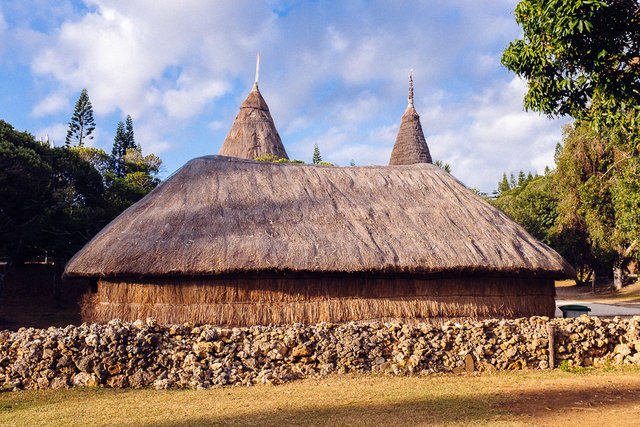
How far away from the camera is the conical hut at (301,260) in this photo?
11.6 m

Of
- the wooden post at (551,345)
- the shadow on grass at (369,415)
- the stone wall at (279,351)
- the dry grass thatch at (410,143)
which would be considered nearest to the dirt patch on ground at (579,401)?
the shadow on grass at (369,415)

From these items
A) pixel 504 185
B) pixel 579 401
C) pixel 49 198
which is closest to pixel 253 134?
pixel 49 198

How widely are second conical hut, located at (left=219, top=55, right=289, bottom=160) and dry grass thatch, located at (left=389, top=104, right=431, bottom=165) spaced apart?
624cm

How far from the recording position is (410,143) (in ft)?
88.1

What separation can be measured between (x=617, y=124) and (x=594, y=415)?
269 inches

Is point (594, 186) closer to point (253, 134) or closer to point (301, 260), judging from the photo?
point (253, 134)

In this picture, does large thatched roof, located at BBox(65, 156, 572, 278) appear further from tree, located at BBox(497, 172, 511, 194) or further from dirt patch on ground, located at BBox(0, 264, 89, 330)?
A: tree, located at BBox(497, 172, 511, 194)

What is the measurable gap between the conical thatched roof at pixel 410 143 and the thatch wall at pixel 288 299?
47.5 ft

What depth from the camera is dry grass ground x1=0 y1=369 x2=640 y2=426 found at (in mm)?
6680

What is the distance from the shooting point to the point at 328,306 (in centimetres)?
1196

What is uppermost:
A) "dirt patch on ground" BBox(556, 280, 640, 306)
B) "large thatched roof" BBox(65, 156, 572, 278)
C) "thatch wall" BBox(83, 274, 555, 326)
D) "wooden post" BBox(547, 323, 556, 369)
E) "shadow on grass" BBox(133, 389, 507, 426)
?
"large thatched roof" BBox(65, 156, 572, 278)

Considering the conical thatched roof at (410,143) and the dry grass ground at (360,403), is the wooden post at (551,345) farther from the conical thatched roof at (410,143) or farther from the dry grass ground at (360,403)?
the conical thatched roof at (410,143)

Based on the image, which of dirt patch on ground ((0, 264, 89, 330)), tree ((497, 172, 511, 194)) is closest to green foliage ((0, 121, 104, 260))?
dirt patch on ground ((0, 264, 89, 330))

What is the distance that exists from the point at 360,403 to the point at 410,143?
20.9 m
